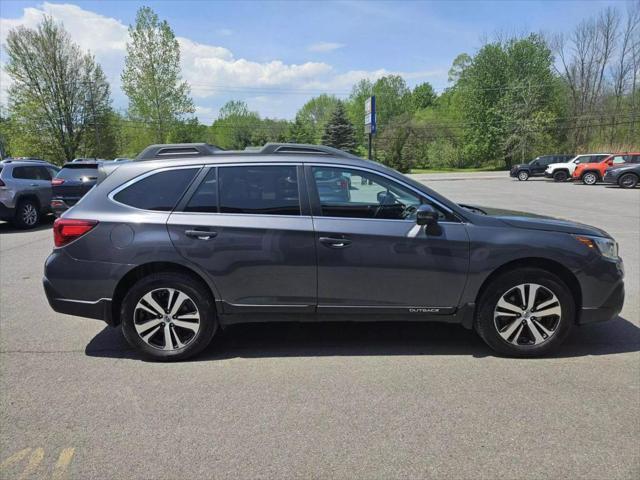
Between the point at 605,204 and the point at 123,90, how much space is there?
40595mm

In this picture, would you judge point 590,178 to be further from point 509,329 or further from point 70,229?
point 70,229

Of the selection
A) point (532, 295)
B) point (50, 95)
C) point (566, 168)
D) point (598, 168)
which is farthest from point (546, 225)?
point (50, 95)

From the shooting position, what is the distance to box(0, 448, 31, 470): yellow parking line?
2529mm

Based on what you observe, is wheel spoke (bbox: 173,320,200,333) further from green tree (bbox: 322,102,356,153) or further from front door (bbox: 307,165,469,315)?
green tree (bbox: 322,102,356,153)

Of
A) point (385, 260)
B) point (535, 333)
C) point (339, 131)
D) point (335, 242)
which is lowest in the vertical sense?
point (535, 333)

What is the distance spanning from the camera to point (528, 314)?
3.80 metres

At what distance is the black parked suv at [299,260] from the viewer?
3.70 metres

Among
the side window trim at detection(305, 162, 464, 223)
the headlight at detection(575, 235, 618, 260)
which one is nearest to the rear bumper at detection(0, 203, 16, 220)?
the side window trim at detection(305, 162, 464, 223)

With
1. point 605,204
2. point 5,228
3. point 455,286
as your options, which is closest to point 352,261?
point 455,286

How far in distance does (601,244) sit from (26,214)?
12732 mm

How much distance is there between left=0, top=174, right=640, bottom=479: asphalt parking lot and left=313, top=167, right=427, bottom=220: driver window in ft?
4.03

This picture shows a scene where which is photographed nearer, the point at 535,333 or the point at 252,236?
the point at 252,236

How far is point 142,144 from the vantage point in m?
44.0

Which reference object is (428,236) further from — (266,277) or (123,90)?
(123,90)
